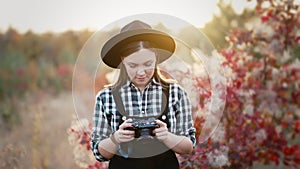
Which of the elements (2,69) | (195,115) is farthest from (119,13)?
(2,69)

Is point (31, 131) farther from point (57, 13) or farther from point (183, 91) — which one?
point (183, 91)

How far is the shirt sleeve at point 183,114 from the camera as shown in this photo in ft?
5.28

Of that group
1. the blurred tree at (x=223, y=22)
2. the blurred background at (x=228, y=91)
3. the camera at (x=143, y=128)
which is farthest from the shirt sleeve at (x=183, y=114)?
the blurred tree at (x=223, y=22)

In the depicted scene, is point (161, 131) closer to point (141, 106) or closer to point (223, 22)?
point (141, 106)

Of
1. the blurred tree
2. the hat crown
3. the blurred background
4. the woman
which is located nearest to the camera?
the woman

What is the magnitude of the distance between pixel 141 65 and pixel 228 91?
1705mm

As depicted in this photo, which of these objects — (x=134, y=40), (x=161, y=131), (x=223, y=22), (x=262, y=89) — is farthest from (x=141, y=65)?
(x=223, y=22)

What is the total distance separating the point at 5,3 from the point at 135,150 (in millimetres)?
3142

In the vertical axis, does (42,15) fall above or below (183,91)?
above

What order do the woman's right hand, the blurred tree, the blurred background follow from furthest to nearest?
the blurred tree, the blurred background, the woman's right hand

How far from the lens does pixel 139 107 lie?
1.60 meters

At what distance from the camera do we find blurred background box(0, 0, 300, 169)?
319 centimetres

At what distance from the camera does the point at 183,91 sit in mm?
1636

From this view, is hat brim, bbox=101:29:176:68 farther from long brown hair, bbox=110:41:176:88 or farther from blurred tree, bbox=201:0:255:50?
blurred tree, bbox=201:0:255:50
